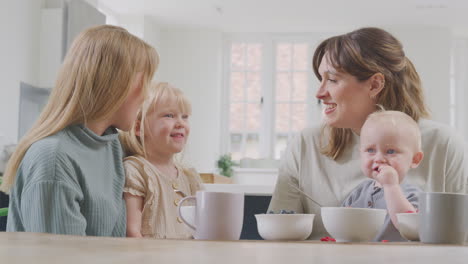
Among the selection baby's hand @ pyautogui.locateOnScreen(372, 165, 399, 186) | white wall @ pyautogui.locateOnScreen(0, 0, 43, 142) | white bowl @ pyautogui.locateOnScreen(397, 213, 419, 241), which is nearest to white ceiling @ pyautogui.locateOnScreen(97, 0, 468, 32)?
white wall @ pyautogui.locateOnScreen(0, 0, 43, 142)

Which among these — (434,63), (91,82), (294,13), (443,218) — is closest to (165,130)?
(91,82)

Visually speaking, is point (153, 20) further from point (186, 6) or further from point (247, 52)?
point (247, 52)

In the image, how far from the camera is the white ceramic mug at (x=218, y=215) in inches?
38.3

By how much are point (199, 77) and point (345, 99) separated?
7.02m

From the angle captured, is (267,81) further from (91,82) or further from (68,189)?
(68,189)

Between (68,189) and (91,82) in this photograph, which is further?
(91,82)

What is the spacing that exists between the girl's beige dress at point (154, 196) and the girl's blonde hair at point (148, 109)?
86 mm

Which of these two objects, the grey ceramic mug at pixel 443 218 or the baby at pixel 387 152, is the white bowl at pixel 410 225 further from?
the baby at pixel 387 152

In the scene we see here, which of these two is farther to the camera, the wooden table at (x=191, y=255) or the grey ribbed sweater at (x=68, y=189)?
the grey ribbed sweater at (x=68, y=189)

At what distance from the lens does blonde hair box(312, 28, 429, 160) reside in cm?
178

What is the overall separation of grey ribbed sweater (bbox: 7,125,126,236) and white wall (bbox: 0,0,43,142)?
4.00 m

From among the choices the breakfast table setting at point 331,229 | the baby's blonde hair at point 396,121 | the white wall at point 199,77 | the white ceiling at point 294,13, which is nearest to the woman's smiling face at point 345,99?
the baby's blonde hair at point 396,121

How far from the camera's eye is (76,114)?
1.41 metres

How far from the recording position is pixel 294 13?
25.8 ft
